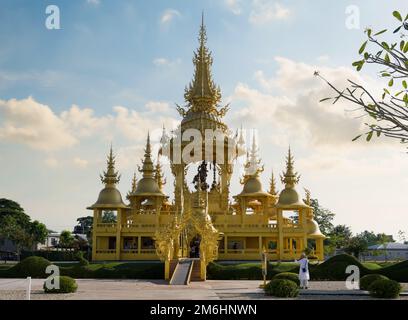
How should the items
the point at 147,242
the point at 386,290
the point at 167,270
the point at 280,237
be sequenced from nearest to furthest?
the point at 386,290 → the point at 167,270 → the point at 280,237 → the point at 147,242

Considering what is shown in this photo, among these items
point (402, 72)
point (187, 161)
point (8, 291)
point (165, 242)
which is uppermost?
point (187, 161)

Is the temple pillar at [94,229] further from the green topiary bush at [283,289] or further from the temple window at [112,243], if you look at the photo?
the green topiary bush at [283,289]

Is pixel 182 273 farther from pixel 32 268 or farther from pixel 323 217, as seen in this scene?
pixel 323 217

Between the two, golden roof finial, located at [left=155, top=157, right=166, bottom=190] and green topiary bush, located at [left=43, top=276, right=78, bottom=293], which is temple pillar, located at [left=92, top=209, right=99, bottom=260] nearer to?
golden roof finial, located at [left=155, top=157, right=166, bottom=190]

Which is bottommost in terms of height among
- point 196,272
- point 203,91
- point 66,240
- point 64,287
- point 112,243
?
point 64,287

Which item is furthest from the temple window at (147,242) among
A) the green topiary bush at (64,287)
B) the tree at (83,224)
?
the tree at (83,224)

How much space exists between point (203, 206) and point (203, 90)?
15.7 meters

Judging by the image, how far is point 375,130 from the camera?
877cm

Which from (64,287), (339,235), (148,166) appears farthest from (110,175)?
(339,235)

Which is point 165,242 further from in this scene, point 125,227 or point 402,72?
point 402,72

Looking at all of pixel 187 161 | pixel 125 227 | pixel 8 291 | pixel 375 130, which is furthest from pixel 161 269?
pixel 375 130

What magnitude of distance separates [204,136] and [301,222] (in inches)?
411

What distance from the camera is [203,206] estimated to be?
3256cm

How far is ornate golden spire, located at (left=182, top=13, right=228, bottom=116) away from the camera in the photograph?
45.4m
